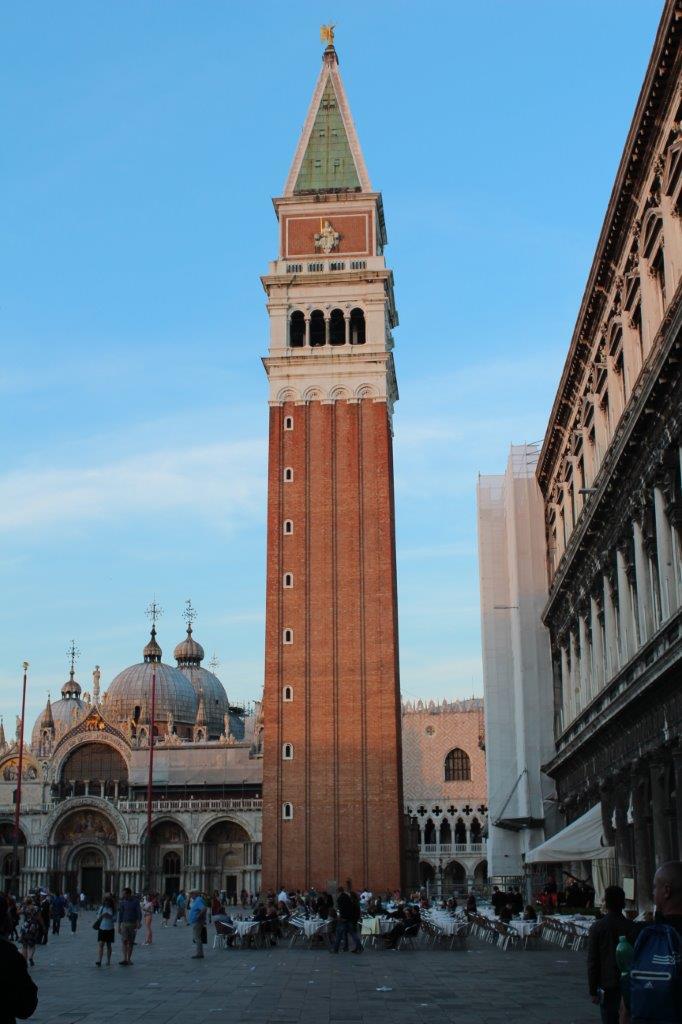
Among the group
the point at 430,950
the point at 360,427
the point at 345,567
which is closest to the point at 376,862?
the point at 345,567

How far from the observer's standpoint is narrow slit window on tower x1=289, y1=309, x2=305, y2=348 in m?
62.7

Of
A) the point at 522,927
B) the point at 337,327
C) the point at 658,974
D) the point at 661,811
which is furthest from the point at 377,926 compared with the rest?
the point at 337,327

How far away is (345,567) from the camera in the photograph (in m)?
58.8

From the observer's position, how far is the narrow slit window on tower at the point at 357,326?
62.7 metres

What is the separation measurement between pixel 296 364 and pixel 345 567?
10.1 meters

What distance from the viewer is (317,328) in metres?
62.9

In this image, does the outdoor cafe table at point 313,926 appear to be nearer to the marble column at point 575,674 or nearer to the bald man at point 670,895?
the marble column at point 575,674

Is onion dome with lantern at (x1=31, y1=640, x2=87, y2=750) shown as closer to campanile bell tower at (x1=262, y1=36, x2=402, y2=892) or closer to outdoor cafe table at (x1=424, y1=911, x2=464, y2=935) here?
campanile bell tower at (x1=262, y1=36, x2=402, y2=892)

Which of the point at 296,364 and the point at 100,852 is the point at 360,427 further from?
the point at 100,852

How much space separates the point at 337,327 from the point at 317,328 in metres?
0.97

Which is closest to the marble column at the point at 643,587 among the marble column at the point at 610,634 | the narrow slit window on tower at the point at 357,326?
the marble column at the point at 610,634

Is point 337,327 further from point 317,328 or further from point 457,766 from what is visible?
point 457,766

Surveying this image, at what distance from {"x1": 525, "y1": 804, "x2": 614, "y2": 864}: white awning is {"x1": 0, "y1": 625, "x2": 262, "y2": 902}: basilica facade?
152 feet

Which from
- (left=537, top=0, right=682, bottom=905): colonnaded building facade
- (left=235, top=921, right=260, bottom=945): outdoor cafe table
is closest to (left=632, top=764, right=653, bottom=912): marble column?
→ (left=537, top=0, right=682, bottom=905): colonnaded building facade
